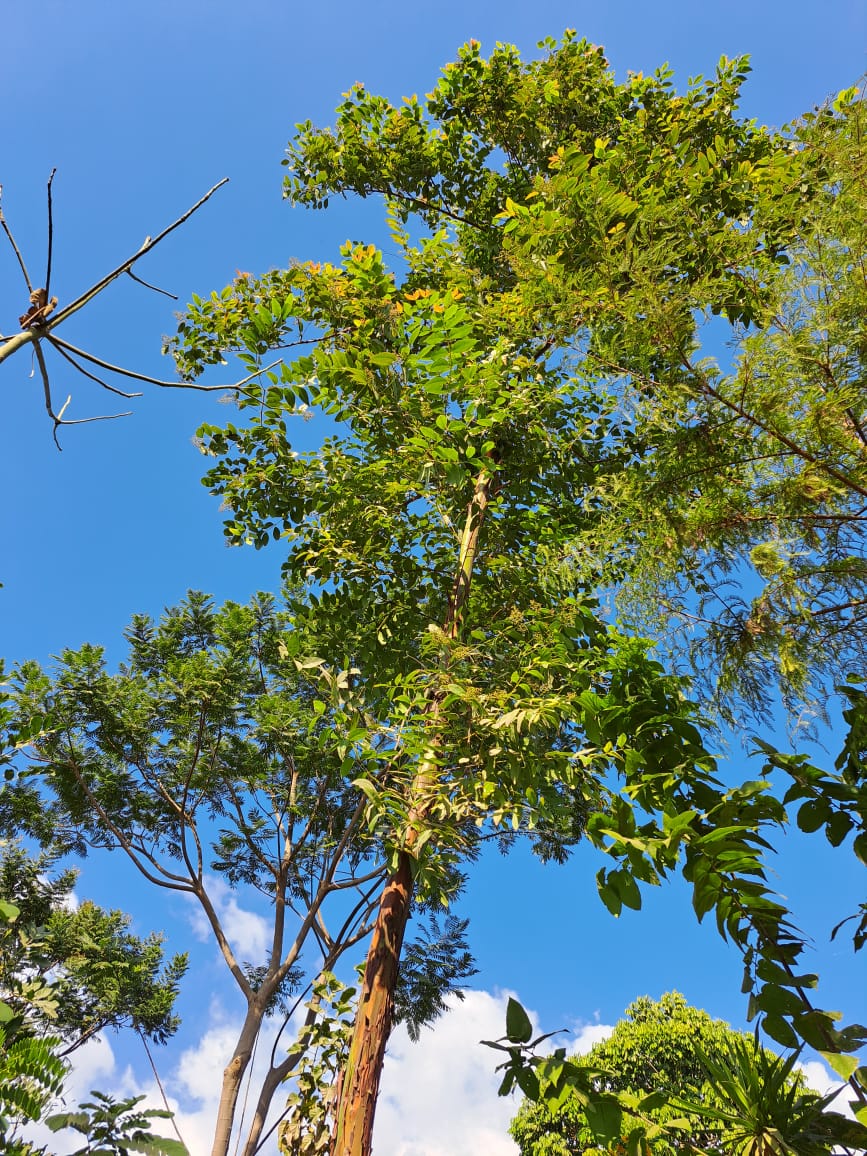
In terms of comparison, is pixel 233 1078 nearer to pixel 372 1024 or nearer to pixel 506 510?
pixel 372 1024

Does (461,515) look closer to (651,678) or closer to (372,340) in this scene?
(372,340)

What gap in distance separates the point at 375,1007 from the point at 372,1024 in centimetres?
7

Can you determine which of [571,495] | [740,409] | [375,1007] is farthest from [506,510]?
[375,1007]

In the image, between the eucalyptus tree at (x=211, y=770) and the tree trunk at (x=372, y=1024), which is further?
the eucalyptus tree at (x=211, y=770)

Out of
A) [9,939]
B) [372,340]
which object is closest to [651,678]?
[372,340]

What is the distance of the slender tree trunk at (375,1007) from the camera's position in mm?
2895

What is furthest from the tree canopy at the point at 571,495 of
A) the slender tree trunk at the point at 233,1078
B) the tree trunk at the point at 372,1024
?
the slender tree trunk at the point at 233,1078

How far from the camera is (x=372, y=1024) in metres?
3.12

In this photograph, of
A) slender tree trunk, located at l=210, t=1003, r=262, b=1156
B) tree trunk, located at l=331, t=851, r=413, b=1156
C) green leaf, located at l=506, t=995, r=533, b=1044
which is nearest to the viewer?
green leaf, located at l=506, t=995, r=533, b=1044

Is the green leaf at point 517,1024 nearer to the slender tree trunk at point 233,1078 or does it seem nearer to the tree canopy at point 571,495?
the tree canopy at point 571,495

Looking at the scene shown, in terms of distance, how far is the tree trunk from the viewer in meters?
2.88

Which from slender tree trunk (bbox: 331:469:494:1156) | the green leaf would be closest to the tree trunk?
slender tree trunk (bbox: 331:469:494:1156)

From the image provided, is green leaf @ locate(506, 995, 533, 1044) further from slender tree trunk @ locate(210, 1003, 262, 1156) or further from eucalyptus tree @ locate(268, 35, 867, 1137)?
slender tree trunk @ locate(210, 1003, 262, 1156)

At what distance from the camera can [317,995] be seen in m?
3.36
